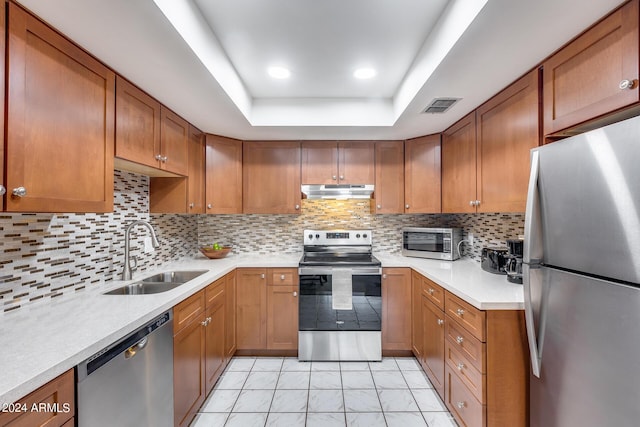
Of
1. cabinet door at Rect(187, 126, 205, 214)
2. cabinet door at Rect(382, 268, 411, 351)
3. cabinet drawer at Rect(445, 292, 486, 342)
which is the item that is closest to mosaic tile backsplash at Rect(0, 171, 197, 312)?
cabinet door at Rect(187, 126, 205, 214)

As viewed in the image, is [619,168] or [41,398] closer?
[41,398]

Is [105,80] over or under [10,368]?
over

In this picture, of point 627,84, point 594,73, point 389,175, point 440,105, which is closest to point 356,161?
point 389,175

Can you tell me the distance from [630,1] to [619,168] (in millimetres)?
692

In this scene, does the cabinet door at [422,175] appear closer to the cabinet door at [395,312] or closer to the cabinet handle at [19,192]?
the cabinet door at [395,312]

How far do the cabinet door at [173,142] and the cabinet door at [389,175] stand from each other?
1864mm

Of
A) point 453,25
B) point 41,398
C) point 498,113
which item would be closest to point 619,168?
point 453,25

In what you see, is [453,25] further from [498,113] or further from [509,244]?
[509,244]

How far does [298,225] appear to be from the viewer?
3174 mm

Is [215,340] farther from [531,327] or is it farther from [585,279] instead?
[585,279]

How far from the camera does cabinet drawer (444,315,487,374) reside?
1434 mm

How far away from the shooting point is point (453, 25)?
50.8 inches

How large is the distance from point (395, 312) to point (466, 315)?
1.03 m

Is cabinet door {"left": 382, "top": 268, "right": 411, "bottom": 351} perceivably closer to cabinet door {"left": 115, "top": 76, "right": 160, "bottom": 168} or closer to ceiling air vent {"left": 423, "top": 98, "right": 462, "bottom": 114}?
ceiling air vent {"left": 423, "top": 98, "right": 462, "bottom": 114}
